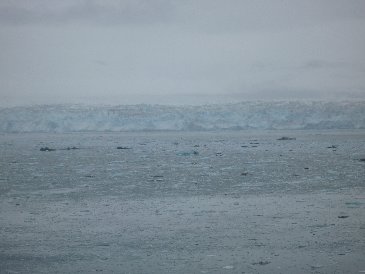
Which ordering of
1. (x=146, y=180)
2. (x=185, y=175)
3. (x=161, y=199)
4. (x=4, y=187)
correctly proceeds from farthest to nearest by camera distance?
(x=185, y=175) < (x=146, y=180) < (x=4, y=187) < (x=161, y=199)

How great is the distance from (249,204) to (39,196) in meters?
5.40

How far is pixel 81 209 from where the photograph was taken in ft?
35.3

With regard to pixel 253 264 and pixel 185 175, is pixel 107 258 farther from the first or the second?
pixel 185 175

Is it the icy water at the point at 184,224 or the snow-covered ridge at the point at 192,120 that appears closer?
the icy water at the point at 184,224

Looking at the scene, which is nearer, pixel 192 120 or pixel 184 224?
pixel 184 224

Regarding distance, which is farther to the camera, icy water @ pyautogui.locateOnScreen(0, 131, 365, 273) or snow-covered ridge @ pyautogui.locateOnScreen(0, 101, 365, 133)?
snow-covered ridge @ pyautogui.locateOnScreen(0, 101, 365, 133)

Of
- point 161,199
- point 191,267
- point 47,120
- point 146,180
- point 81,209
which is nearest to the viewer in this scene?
point 191,267

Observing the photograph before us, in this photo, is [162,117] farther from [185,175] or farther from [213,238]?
[213,238]

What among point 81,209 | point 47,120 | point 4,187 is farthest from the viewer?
point 47,120

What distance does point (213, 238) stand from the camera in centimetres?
793

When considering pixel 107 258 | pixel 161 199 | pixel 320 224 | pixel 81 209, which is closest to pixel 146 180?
pixel 161 199

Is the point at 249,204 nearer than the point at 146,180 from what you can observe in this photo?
Yes

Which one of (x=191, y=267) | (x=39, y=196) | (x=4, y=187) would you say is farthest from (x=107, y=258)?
(x=4, y=187)

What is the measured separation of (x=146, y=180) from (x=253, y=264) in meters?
9.70
